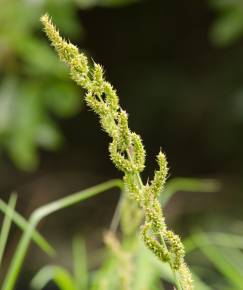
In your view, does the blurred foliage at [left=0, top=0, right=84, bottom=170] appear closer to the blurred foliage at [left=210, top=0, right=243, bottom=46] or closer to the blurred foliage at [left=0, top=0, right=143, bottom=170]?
the blurred foliage at [left=0, top=0, right=143, bottom=170]

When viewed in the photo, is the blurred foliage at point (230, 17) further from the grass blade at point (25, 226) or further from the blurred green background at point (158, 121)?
the grass blade at point (25, 226)

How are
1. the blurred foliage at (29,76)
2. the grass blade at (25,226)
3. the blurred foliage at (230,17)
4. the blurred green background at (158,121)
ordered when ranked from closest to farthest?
the grass blade at (25,226)
the blurred foliage at (29,76)
the blurred foliage at (230,17)
the blurred green background at (158,121)

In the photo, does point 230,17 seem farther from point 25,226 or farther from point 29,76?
point 25,226

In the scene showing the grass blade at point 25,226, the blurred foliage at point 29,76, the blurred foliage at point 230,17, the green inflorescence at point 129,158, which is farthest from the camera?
the blurred foliage at point 230,17

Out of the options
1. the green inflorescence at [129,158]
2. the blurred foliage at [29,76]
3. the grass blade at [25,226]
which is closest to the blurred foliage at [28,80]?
the blurred foliage at [29,76]

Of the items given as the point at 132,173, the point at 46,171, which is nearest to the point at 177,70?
the point at 46,171

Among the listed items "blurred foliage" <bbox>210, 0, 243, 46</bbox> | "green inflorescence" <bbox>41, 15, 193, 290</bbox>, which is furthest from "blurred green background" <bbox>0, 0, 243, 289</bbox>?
"green inflorescence" <bbox>41, 15, 193, 290</bbox>

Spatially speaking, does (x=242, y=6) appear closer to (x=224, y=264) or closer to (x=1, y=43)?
(x=1, y=43)
